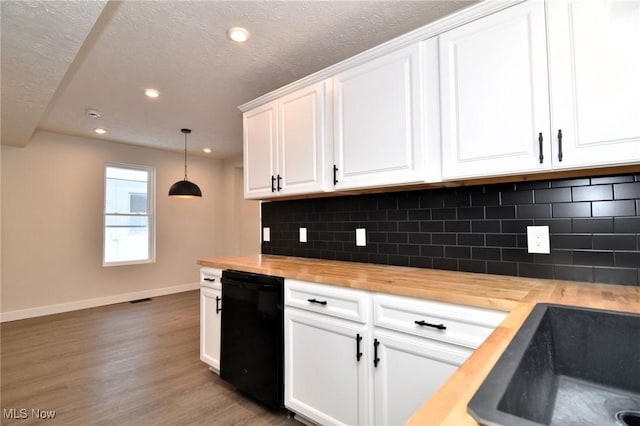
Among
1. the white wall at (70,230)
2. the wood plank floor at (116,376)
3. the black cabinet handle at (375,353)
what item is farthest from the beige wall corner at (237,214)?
the black cabinet handle at (375,353)

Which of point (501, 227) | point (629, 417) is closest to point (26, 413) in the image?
point (629, 417)

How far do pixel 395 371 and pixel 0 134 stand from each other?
4846 millimetres

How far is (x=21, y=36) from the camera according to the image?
1827 mm

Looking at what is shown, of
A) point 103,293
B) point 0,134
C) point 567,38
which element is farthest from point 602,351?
point 103,293

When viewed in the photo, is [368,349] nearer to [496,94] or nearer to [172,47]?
[496,94]

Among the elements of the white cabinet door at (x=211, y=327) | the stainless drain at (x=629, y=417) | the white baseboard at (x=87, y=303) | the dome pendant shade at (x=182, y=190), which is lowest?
the white baseboard at (x=87, y=303)

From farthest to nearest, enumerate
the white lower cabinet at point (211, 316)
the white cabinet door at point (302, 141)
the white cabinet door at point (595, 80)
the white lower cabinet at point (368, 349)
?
the white lower cabinet at point (211, 316), the white cabinet door at point (302, 141), the white lower cabinet at point (368, 349), the white cabinet door at point (595, 80)

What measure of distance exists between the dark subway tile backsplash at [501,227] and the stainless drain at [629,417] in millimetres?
953

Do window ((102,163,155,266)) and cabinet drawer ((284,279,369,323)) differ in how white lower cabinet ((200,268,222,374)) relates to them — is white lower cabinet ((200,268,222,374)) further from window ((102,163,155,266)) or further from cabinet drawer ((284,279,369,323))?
window ((102,163,155,266))

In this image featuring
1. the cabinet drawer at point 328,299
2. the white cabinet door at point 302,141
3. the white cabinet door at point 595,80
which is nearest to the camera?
the white cabinet door at point 595,80

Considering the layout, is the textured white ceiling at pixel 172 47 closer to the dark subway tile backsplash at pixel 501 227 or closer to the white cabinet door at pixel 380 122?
the white cabinet door at pixel 380 122

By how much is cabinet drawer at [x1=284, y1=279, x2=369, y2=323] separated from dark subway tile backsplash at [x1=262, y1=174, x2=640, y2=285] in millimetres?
635

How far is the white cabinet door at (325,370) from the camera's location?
1.60 m

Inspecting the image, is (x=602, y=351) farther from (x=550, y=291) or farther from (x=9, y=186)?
(x=9, y=186)
